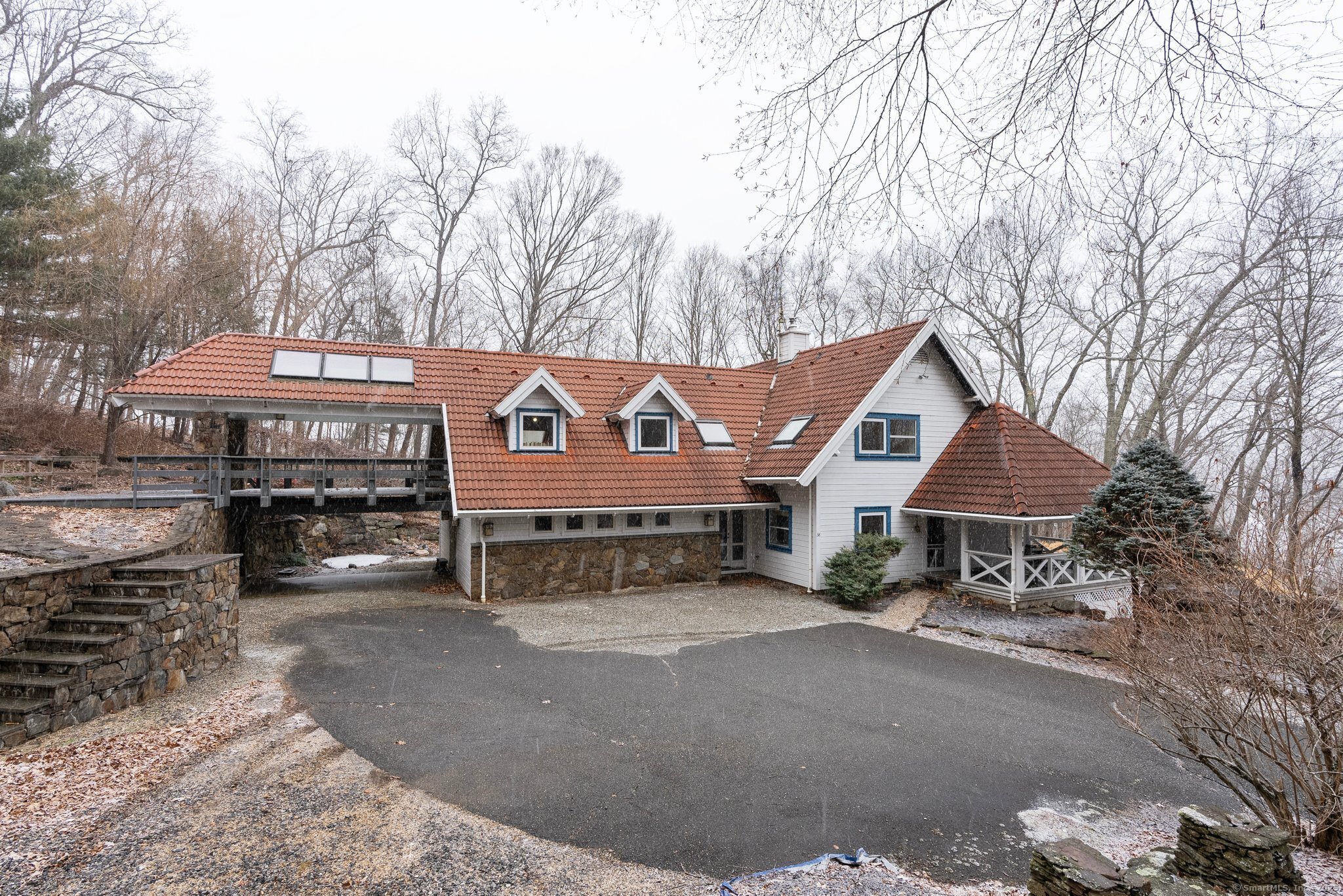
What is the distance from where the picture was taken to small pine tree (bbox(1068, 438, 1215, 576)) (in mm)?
10602

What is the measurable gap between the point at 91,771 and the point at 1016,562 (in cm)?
1492

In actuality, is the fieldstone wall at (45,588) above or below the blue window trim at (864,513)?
below

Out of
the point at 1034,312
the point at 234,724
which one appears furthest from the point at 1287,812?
the point at 1034,312

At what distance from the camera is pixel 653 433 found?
52.1ft

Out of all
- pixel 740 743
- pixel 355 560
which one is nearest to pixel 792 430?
pixel 740 743

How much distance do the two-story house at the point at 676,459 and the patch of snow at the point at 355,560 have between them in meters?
3.32

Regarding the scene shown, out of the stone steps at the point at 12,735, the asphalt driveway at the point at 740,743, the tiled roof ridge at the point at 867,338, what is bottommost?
the asphalt driveway at the point at 740,743

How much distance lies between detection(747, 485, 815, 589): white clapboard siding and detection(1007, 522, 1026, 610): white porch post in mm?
4208

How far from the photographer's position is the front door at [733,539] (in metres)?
17.0

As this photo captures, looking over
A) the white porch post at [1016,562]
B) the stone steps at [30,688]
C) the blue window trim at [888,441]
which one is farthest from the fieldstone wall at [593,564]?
the stone steps at [30,688]

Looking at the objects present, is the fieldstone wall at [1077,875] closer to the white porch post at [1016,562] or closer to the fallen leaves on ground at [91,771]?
the fallen leaves on ground at [91,771]

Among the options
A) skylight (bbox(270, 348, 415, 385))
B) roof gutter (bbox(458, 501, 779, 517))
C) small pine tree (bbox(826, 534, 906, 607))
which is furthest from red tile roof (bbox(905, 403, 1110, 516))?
skylight (bbox(270, 348, 415, 385))

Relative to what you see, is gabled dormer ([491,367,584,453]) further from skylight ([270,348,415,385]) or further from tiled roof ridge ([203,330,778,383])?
skylight ([270,348,415,385])

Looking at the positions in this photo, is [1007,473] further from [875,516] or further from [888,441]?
[875,516]
